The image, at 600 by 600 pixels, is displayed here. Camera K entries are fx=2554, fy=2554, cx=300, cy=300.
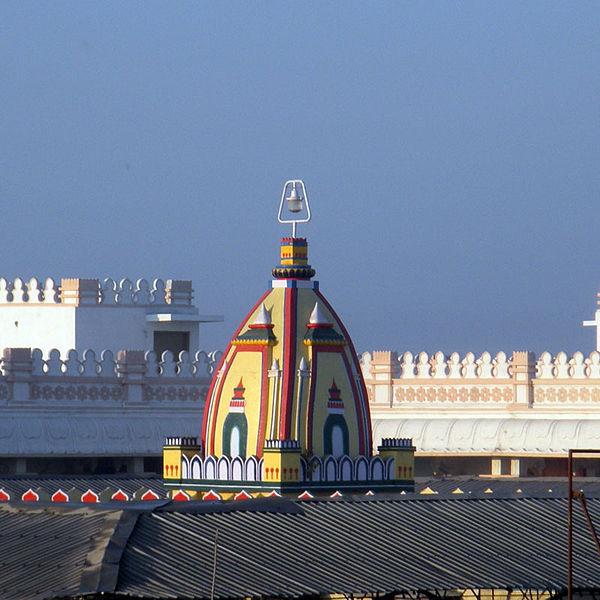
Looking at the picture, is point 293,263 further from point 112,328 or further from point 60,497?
point 112,328

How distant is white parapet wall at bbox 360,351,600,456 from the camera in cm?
5244

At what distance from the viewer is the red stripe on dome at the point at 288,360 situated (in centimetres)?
3694

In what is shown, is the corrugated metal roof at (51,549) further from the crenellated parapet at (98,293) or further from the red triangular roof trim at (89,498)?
the crenellated parapet at (98,293)

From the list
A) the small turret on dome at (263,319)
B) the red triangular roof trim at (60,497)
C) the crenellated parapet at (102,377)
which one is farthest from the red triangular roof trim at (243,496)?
the crenellated parapet at (102,377)

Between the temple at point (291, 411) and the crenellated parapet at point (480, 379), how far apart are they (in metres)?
15.4

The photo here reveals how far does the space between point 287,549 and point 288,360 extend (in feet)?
23.2

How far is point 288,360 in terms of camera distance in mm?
37375

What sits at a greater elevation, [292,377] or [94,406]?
[292,377]

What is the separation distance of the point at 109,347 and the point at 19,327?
212 centimetres

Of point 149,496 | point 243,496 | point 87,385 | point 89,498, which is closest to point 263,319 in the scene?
point 243,496

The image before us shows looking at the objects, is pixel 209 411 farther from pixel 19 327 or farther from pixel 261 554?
pixel 19 327

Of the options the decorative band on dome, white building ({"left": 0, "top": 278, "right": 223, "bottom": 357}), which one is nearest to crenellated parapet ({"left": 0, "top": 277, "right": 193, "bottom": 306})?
white building ({"left": 0, "top": 278, "right": 223, "bottom": 357})

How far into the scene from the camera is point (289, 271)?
3797cm

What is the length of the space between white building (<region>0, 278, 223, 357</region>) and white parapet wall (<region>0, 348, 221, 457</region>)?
13.2ft
